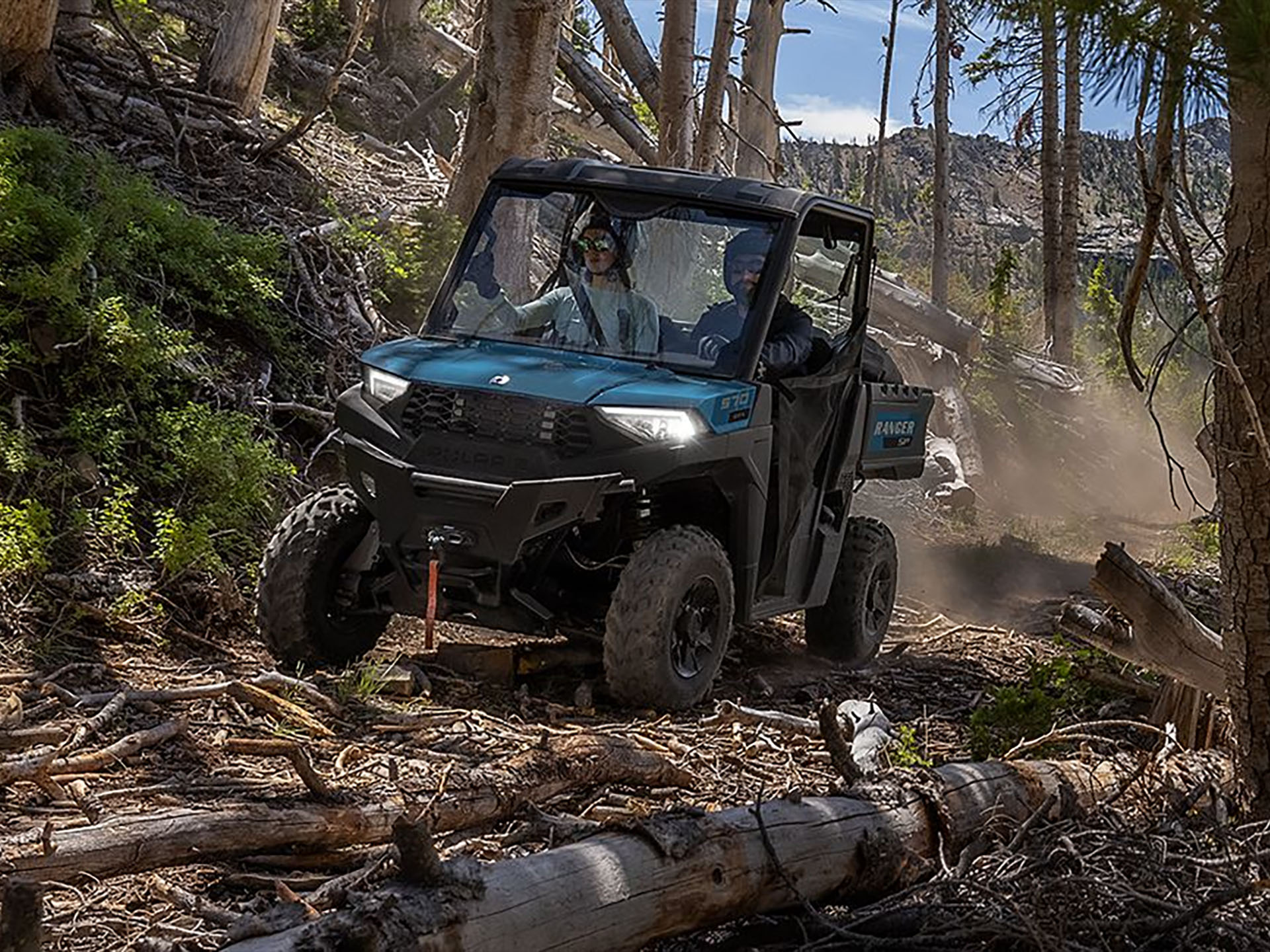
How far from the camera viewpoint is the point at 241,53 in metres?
14.8

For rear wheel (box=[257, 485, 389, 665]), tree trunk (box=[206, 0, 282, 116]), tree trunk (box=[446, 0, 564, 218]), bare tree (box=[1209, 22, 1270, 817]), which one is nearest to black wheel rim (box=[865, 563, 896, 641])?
rear wheel (box=[257, 485, 389, 665])

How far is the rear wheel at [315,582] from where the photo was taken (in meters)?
7.27

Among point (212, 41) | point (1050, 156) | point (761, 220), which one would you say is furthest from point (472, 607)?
point (1050, 156)

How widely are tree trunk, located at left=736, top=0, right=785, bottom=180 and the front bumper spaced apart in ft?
51.9

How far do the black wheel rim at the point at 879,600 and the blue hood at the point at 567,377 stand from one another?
2270 millimetres

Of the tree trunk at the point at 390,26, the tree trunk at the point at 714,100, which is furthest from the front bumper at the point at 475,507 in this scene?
the tree trunk at the point at 390,26

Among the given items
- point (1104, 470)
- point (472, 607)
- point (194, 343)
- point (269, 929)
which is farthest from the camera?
point (1104, 470)

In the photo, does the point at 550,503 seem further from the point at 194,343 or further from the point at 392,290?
the point at 392,290

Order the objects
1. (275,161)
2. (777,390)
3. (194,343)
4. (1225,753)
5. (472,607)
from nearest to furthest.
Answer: (1225,753) < (472,607) < (777,390) < (194,343) < (275,161)

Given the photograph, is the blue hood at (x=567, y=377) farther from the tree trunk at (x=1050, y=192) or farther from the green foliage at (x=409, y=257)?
the tree trunk at (x=1050, y=192)

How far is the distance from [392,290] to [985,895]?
876 centimetres

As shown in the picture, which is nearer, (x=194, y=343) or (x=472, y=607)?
(x=472, y=607)

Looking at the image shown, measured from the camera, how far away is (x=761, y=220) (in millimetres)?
7863

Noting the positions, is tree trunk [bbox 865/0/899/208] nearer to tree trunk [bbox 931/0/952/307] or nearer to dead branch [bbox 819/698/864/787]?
tree trunk [bbox 931/0/952/307]
